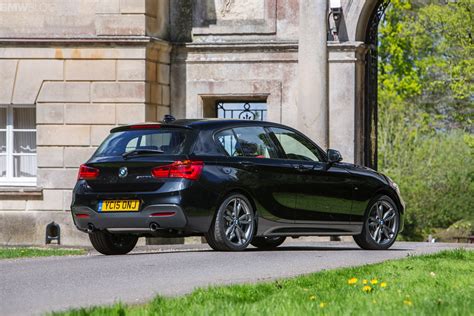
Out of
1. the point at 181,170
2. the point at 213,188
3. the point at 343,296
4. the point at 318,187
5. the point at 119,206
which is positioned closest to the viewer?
the point at 343,296

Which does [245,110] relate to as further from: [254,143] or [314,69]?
[254,143]

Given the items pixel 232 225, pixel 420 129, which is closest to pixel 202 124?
pixel 232 225

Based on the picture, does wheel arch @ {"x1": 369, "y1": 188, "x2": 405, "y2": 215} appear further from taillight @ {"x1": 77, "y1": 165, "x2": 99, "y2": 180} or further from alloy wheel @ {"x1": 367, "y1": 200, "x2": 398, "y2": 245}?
taillight @ {"x1": 77, "y1": 165, "x2": 99, "y2": 180}

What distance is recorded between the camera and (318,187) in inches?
640

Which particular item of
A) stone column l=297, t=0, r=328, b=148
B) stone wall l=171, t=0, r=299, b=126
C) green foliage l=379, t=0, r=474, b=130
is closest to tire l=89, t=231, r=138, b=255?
stone column l=297, t=0, r=328, b=148

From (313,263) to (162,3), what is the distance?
11.4 meters

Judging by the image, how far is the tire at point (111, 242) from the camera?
15.7m

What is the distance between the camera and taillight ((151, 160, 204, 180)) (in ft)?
48.2

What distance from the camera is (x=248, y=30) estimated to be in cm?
2462

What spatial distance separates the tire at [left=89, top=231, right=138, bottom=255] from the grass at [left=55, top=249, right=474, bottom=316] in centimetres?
411

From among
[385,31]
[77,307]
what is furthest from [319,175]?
[385,31]

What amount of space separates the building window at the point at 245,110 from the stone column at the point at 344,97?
138cm

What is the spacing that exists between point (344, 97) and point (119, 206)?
32.0 feet

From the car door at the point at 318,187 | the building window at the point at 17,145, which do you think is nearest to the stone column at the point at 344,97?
the building window at the point at 17,145
